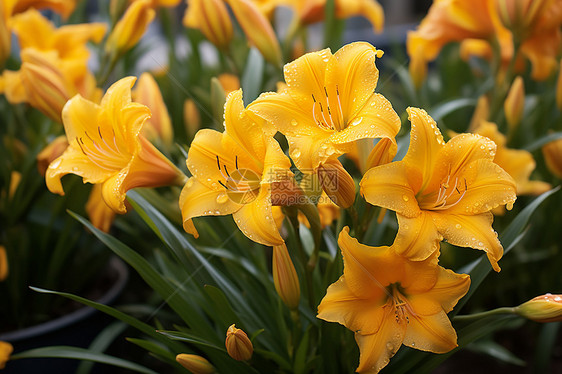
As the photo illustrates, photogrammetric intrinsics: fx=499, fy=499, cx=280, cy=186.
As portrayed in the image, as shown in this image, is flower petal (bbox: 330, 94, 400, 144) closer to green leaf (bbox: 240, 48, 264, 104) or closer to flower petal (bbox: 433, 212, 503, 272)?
flower petal (bbox: 433, 212, 503, 272)

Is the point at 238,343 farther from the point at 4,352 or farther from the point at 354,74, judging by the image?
the point at 4,352

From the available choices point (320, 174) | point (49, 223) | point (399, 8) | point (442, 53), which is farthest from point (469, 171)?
point (399, 8)

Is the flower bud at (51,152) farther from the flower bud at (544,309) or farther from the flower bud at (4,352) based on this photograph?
the flower bud at (544,309)

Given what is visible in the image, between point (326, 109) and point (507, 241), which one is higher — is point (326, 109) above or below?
above

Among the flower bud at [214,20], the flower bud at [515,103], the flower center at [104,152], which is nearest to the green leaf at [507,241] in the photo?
the flower bud at [515,103]

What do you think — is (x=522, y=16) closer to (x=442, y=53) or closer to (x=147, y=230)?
(x=442, y=53)

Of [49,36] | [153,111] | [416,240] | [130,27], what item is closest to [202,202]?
[416,240]
